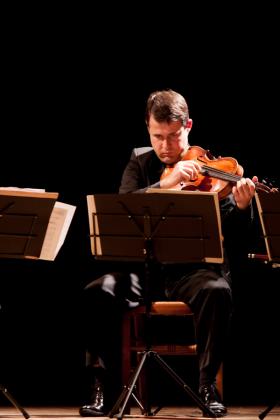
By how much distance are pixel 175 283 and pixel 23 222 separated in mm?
846

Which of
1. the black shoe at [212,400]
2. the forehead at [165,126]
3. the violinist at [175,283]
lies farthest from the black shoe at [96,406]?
the forehead at [165,126]

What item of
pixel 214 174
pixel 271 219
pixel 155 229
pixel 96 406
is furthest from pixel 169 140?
pixel 96 406

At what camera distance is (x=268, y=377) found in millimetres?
4625

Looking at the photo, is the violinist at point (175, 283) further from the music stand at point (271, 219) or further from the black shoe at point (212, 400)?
the music stand at point (271, 219)

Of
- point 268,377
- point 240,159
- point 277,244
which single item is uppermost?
point 240,159

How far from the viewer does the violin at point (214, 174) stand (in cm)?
341

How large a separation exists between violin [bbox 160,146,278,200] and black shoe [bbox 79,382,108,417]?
1.01m

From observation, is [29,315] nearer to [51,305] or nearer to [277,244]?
[51,305]

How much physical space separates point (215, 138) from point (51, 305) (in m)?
1.43

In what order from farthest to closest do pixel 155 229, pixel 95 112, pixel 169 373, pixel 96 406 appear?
pixel 95 112
pixel 96 406
pixel 155 229
pixel 169 373

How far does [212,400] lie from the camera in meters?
3.30

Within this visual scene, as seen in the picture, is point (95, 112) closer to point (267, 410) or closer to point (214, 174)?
point (214, 174)

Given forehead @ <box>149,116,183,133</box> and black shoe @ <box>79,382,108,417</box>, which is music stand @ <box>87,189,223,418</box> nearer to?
black shoe @ <box>79,382,108,417</box>

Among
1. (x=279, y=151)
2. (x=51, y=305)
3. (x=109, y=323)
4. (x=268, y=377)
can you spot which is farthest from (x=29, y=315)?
(x=279, y=151)
